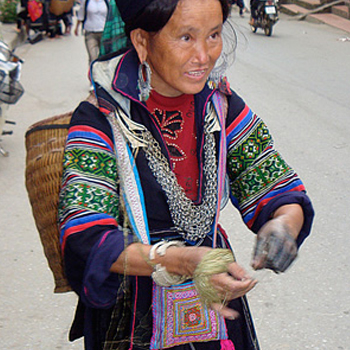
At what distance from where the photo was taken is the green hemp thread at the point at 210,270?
52.7 inches

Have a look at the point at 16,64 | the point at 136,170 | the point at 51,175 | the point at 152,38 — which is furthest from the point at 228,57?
the point at 16,64

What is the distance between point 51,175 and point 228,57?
2.01 ft

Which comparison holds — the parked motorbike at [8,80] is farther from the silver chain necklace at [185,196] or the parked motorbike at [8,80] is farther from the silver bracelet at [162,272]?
the silver bracelet at [162,272]

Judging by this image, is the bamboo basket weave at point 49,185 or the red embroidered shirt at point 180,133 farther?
the red embroidered shirt at point 180,133

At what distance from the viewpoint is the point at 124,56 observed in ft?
5.61

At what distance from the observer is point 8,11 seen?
1473cm

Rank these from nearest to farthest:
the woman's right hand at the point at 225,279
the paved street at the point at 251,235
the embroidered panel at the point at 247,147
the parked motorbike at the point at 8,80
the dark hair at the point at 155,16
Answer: the woman's right hand at the point at 225,279 < the dark hair at the point at 155,16 < the embroidered panel at the point at 247,147 < the paved street at the point at 251,235 < the parked motorbike at the point at 8,80

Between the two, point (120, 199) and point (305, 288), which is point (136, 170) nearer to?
point (120, 199)

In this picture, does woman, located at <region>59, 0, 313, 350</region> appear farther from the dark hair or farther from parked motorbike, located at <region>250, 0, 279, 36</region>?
parked motorbike, located at <region>250, 0, 279, 36</region>

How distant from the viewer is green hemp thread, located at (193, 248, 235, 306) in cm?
134

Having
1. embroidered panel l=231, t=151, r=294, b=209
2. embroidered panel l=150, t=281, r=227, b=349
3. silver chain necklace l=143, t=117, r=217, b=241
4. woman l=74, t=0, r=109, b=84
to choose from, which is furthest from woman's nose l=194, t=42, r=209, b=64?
woman l=74, t=0, r=109, b=84

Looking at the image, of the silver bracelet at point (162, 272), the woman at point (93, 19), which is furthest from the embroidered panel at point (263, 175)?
the woman at point (93, 19)

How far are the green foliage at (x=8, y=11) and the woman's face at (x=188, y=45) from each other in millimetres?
13933

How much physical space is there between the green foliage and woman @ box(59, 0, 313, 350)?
13.9 metres
